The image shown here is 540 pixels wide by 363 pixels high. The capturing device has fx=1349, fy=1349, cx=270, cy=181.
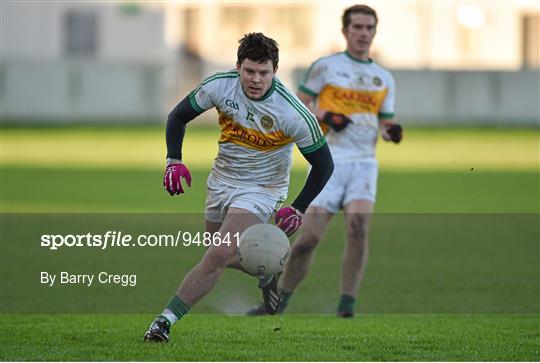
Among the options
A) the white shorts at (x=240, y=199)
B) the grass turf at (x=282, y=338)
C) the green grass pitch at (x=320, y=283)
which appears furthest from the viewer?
the white shorts at (x=240, y=199)

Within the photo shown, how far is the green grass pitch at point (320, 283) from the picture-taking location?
891 centimetres

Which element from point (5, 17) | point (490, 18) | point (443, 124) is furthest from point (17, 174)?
point (490, 18)

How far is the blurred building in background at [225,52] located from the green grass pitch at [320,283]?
15.2m

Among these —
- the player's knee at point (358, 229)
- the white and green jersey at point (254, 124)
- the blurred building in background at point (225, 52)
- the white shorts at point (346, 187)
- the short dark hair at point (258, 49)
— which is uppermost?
the short dark hair at point (258, 49)

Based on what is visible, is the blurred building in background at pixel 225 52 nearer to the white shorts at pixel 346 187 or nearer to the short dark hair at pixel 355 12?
the short dark hair at pixel 355 12

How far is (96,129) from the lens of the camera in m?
39.4

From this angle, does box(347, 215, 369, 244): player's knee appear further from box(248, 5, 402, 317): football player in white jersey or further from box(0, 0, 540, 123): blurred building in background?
box(0, 0, 540, 123): blurred building in background

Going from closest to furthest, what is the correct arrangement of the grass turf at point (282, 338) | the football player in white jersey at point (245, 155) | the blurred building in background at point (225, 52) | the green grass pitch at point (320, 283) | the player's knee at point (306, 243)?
the grass turf at point (282, 338) < the football player in white jersey at point (245, 155) < the green grass pitch at point (320, 283) < the player's knee at point (306, 243) < the blurred building in background at point (225, 52)

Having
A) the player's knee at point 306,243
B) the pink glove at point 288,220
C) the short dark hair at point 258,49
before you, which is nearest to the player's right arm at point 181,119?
the short dark hair at point 258,49

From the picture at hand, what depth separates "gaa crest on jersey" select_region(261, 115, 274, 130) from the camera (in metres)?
8.98

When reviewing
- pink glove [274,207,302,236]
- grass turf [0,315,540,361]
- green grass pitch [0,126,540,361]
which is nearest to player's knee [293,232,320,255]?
green grass pitch [0,126,540,361]

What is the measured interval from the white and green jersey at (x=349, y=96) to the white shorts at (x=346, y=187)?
0.11 meters

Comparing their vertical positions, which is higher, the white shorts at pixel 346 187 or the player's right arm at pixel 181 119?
the player's right arm at pixel 181 119

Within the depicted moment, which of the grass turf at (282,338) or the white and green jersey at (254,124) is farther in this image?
the white and green jersey at (254,124)
